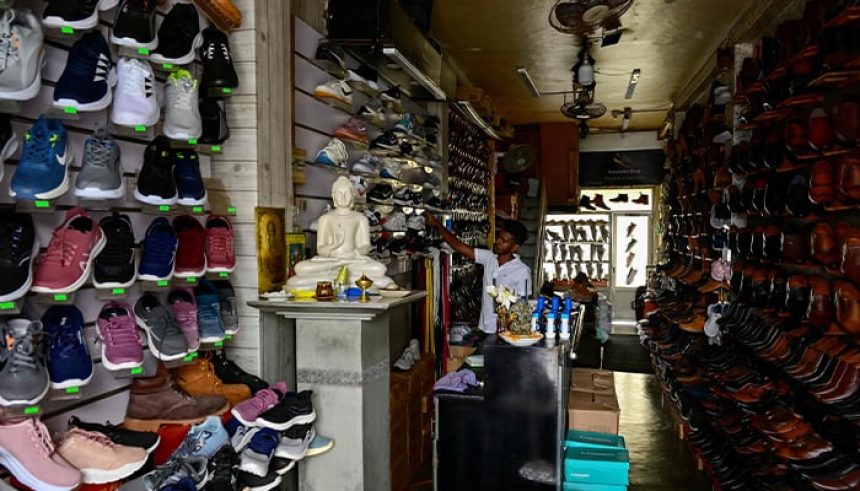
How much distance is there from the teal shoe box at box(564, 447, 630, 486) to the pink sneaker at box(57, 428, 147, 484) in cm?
211

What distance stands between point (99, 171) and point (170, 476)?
3.41 ft

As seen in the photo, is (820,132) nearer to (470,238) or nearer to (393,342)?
(393,342)

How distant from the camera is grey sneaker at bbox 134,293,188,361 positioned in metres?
2.41

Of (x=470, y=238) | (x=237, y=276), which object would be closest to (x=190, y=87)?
(x=237, y=276)

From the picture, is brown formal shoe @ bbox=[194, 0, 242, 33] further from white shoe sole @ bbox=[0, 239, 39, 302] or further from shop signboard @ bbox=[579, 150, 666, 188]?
shop signboard @ bbox=[579, 150, 666, 188]

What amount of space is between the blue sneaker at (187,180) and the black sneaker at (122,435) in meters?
0.88

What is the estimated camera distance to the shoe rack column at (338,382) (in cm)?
304

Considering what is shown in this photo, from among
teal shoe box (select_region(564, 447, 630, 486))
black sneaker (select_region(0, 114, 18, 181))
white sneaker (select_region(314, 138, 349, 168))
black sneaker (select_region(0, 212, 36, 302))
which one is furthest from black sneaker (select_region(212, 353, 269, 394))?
teal shoe box (select_region(564, 447, 630, 486))

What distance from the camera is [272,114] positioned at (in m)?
3.24

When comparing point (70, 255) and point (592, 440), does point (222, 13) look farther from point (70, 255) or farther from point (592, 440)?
point (592, 440)

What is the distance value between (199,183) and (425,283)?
11.9 feet

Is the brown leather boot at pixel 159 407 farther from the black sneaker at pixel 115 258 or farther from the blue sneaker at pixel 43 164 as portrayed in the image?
the blue sneaker at pixel 43 164

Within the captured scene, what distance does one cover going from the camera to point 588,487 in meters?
3.28

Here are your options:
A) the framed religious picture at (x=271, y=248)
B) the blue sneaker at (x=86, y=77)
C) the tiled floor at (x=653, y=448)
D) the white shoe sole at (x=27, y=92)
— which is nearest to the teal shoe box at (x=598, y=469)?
the tiled floor at (x=653, y=448)
